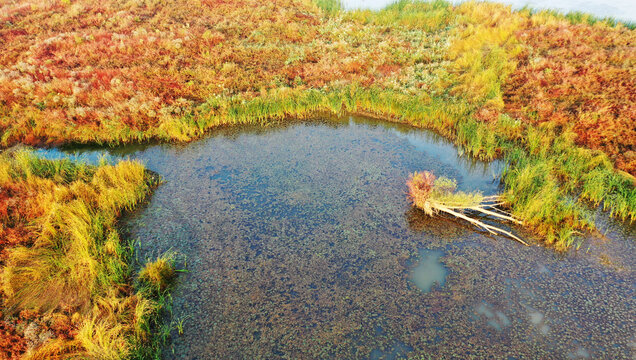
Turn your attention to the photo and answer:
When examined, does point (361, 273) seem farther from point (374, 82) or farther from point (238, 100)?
point (374, 82)

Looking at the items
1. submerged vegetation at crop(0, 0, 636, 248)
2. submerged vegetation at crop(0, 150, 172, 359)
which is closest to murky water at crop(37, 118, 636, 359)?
submerged vegetation at crop(0, 150, 172, 359)

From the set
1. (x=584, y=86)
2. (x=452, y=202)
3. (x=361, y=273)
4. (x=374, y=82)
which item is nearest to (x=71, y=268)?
(x=361, y=273)

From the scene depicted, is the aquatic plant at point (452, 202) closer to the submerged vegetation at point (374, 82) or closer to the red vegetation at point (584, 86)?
the submerged vegetation at point (374, 82)

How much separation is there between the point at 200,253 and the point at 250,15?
1545cm

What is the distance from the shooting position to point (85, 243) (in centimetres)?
534

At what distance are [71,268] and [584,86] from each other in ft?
41.6

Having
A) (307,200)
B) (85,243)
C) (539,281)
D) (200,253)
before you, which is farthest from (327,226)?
(85,243)

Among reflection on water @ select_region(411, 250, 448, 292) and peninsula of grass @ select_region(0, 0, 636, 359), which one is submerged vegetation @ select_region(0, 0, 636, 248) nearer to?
peninsula of grass @ select_region(0, 0, 636, 359)

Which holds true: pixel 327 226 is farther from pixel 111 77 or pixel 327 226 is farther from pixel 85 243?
pixel 111 77

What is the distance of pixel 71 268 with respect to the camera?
16.8ft

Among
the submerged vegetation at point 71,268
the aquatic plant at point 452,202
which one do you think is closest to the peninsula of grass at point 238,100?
the submerged vegetation at point 71,268

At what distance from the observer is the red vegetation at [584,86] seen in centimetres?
800

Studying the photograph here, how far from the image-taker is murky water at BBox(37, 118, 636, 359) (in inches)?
173

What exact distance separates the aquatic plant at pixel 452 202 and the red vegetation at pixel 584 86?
11.2ft
